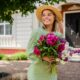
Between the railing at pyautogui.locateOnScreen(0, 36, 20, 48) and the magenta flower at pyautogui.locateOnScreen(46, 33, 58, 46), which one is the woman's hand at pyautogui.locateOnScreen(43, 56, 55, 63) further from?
the railing at pyautogui.locateOnScreen(0, 36, 20, 48)

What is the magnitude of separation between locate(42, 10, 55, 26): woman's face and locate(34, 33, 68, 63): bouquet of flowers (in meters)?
0.25

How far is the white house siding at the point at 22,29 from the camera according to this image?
Answer: 2438cm

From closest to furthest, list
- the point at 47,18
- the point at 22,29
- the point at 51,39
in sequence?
the point at 51,39 < the point at 47,18 < the point at 22,29

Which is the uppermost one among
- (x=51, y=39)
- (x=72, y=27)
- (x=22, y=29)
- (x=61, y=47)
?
(x=51, y=39)

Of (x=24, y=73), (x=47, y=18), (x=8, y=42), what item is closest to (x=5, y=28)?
(x=8, y=42)

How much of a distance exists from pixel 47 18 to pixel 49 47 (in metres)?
0.42

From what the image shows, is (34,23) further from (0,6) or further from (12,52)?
(0,6)

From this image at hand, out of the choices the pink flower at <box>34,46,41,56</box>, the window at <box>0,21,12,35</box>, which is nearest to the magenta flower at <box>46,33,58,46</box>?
the pink flower at <box>34,46,41,56</box>

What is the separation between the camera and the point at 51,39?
14.6ft

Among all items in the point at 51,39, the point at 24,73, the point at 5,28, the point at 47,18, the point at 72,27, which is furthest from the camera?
the point at 5,28

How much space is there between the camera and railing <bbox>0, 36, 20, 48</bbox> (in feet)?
82.6

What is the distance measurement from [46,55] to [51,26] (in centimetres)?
44

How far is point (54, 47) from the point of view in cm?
455

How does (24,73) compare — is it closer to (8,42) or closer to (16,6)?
(16,6)
